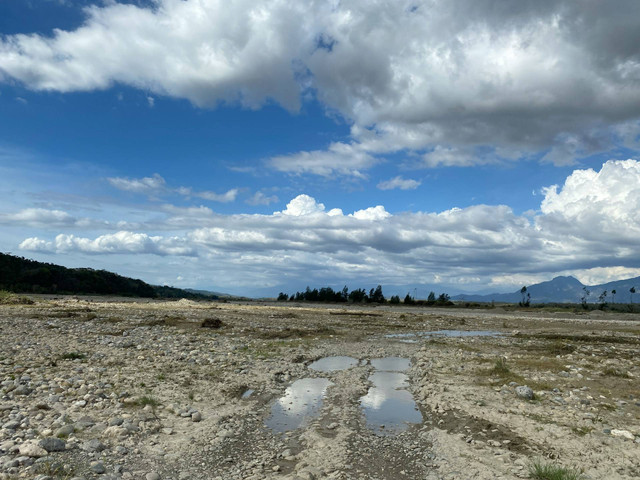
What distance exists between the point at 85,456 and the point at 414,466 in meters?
7.92

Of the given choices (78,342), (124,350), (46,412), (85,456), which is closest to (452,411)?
(85,456)

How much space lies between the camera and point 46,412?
40.7ft

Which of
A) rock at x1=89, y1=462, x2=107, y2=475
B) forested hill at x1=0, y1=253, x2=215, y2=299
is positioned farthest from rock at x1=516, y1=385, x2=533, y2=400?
forested hill at x1=0, y1=253, x2=215, y2=299

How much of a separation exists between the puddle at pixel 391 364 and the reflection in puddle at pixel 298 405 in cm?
576

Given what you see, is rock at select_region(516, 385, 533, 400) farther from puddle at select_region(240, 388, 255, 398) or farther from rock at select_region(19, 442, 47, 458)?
rock at select_region(19, 442, 47, 458)

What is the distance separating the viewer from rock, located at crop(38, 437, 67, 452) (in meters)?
9.88

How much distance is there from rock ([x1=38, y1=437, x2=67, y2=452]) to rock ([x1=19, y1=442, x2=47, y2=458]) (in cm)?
12

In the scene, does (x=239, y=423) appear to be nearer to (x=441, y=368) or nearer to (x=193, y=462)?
(x=193, y=462)

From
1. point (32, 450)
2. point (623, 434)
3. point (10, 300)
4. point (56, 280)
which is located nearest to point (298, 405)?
point (32, 450)

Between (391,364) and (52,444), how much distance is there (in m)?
20.2

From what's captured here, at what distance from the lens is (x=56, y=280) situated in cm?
13875

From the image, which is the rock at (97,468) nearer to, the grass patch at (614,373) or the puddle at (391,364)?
the puddle at (391,364)

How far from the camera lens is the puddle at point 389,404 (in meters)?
14.2

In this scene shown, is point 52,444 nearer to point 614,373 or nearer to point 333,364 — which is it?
point 333,364
